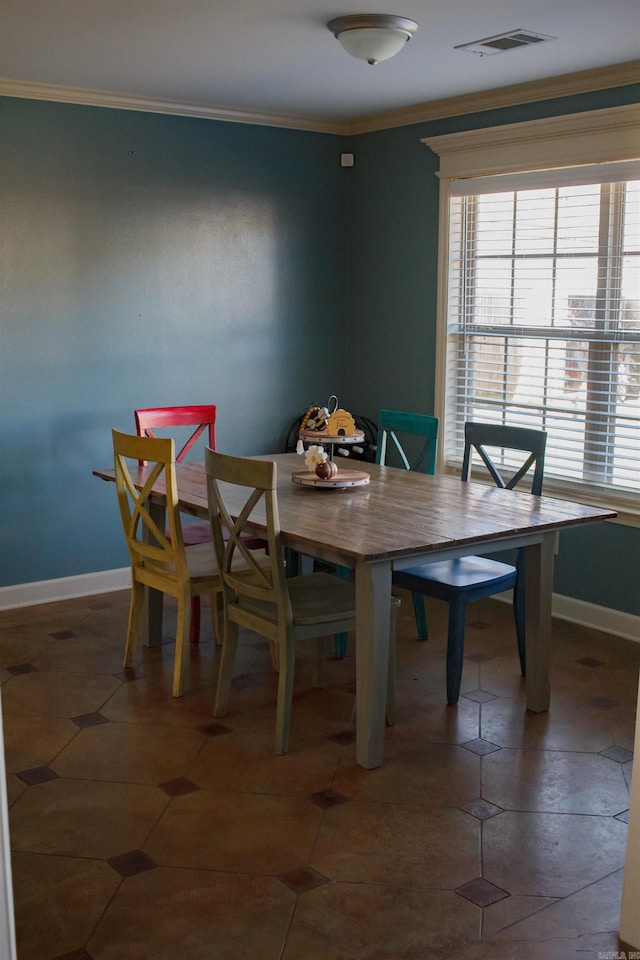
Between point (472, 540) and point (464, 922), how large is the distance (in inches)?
46.3

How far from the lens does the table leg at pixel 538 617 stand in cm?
353

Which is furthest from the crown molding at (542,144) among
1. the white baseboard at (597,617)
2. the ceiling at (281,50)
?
the white baseboard at (597,617)

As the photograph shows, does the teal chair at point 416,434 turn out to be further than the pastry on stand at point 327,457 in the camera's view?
Yes

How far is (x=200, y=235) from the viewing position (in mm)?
5324

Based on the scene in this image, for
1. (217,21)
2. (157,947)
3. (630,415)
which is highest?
(217,21)

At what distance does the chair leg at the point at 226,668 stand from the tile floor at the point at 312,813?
2.4 inches

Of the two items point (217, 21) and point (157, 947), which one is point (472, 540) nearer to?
point (157, 947)

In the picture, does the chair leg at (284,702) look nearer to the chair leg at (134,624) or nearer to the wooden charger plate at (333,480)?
the wooden charger plate at (333,480)

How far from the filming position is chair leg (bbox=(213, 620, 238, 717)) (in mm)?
3566

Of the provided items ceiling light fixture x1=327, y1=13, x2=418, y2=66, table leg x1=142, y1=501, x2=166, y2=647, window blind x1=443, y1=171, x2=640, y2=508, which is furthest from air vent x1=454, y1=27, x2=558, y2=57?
table leg x1=142, y1=501, x2=166, y2=647

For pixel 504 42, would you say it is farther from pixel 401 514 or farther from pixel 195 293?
pixel 195 293

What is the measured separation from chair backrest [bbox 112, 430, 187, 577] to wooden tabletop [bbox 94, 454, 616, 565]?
8 centimetres

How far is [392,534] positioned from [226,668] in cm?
84

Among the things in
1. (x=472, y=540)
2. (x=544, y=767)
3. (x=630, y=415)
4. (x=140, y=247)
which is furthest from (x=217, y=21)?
(x=544, y=767)
